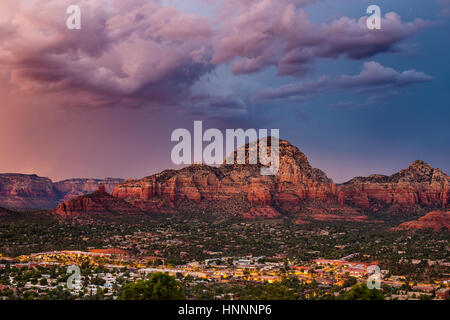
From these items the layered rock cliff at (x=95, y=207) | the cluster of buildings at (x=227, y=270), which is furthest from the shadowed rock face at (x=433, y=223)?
the layered rock cliff at (x=95, y=207)

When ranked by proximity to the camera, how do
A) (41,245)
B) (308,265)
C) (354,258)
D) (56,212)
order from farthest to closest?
(56,212), (41,245), (354,258), (308,265)

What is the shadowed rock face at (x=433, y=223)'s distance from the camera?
15425 cm

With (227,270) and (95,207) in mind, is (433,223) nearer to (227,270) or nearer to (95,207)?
(227,270)

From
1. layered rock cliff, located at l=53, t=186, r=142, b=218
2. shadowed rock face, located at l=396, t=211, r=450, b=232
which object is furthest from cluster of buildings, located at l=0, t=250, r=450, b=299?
layered rock cliff, located at l=53, t=186, r=142, b=218

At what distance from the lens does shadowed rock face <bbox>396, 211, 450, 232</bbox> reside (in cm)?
15425

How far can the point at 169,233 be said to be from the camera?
161 meters

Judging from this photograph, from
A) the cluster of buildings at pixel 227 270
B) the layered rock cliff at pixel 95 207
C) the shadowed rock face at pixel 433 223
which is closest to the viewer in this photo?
the cluster of buildings at pixel 227 270

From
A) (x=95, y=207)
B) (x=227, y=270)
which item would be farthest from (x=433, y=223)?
(x=95, y=207)

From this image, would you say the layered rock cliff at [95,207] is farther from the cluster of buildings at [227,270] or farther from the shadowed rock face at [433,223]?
the shadowed rock face at [433,223]

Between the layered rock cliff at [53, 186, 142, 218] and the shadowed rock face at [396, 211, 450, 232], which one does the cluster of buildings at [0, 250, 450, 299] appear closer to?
the shadowed rock face at [396, 211, 450, 232]
